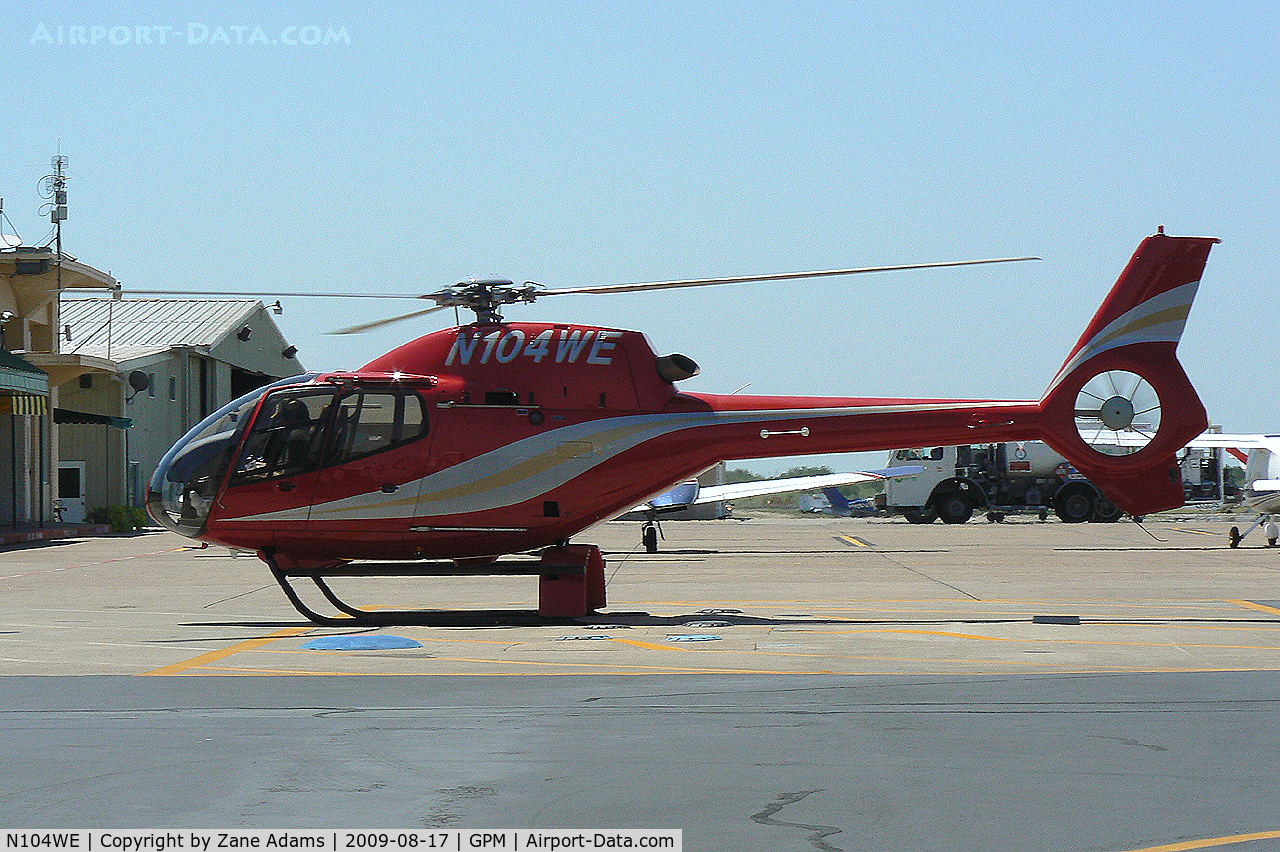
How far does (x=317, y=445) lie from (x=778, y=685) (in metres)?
6.83

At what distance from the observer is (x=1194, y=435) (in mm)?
14836

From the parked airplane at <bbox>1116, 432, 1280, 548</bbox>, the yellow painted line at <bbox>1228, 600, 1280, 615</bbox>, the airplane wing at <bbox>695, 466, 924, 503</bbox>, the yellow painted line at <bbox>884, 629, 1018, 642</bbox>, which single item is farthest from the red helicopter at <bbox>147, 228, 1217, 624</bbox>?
the airplane wing at <bbox>695, 466, 924, 503</bbox>

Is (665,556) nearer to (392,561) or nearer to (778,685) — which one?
(392,561)

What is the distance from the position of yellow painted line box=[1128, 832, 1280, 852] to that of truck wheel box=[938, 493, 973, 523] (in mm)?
44258

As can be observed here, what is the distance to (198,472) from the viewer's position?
554 inches

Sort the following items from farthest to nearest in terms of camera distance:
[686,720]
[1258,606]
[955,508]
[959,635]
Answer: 1. [955,508]
2. [1258,606]
3. [959,635]
4. [686,720]

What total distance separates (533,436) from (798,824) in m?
9.36

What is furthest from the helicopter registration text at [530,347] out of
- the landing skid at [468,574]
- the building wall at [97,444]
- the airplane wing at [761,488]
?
the building wall at [97,444]

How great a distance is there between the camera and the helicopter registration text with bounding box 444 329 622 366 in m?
14.5

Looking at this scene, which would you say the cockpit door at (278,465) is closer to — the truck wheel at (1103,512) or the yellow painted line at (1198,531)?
the yellow painted line at (1198,531)

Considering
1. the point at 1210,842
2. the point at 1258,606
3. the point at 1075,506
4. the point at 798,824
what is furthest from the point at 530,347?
the point at 1075,506

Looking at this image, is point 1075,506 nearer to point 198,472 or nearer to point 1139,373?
point 1139,373

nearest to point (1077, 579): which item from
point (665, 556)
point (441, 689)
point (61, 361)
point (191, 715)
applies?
point (665, 556)

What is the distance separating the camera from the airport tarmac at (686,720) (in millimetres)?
5480
